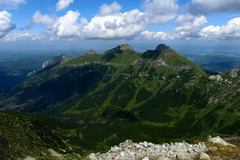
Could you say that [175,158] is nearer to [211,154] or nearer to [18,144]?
[211,154]

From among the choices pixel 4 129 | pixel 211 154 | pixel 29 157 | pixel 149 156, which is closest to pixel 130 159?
pixel 149 156

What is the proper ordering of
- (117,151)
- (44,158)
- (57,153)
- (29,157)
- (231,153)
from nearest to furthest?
(231,153)
(117,151)
(29,157)
(44,158)
(57,153)

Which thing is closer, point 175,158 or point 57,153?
point 175,158

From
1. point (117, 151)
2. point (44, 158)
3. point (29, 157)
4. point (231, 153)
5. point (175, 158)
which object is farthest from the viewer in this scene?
point (44, 158)

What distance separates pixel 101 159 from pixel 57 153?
5880 inches

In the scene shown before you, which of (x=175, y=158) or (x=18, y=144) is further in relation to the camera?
(x=18, y=144)

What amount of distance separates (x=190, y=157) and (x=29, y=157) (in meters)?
136

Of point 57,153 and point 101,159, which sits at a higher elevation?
point 101,159

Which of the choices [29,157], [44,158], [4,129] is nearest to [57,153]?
[44,158]

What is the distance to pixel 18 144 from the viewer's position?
533ft

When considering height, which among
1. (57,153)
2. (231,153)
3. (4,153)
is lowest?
(57,153)

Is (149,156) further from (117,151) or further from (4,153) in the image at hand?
(4,153)

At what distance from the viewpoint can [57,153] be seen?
184 metres

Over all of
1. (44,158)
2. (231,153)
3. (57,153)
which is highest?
(231,153)
